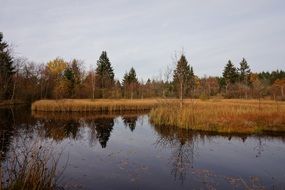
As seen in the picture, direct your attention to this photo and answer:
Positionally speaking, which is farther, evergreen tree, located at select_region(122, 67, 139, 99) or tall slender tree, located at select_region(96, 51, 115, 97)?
evergreen tree, located at select_region(122, 67, 139, 99)

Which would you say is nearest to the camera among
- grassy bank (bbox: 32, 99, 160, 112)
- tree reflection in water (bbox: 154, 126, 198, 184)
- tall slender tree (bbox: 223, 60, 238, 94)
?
tree reflection in water (bbox: 154, 126, 198, 184)

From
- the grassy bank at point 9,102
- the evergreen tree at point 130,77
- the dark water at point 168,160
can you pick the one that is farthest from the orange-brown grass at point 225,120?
the evergreen tree at point 130,77

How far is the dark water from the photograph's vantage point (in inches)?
311

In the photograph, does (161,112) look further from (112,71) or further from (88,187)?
(112,71)

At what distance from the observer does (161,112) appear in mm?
20750

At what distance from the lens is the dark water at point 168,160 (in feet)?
25.9

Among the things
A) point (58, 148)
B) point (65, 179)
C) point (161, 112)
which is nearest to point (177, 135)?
point (161, 112)

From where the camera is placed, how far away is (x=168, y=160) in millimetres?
10609

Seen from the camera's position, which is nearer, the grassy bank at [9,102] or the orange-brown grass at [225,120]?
the orange-brown grass at [225,120]

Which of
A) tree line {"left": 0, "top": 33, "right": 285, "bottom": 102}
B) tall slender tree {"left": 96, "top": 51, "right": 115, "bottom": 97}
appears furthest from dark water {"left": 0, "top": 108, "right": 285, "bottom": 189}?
tall slender tree {"left": 96, "top": 51, "right": 115, "bottom": 97}

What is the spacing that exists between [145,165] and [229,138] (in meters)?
7.06

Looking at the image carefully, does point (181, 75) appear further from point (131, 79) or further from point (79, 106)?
point (131, 79)

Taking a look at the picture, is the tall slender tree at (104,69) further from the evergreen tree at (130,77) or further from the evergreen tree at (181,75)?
the evergreen tree at (181,75)

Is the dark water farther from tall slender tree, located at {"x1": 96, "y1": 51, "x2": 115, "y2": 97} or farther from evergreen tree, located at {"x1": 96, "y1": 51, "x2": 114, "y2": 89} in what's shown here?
evergreen tree, located at {"x1": 96, "y1": 51, "x2": 114, "y2": 89}
